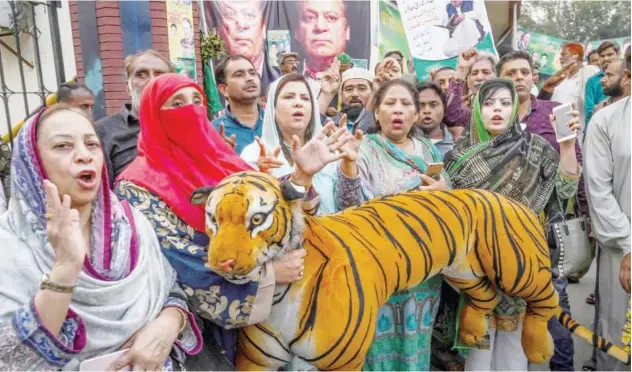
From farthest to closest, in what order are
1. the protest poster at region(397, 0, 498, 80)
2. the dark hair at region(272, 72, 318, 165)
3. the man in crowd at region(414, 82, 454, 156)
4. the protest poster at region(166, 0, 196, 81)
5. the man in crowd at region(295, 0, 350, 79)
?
the man in crowd at region(295, 0, 350, 79) < the protest poster at region(166, 0, 196, 81) < the protest poster at region(397, 0, 498, 80) < the man in crowd at region(414, 82, 454, 156) < the dark hair at region(272, 72, 318, 165)

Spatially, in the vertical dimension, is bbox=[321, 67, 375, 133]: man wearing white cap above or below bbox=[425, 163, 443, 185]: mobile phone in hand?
above

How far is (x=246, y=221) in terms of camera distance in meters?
1.51

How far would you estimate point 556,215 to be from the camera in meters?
2.64

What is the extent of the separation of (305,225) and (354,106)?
227cm

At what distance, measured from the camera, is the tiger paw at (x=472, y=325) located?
2355 millimetres

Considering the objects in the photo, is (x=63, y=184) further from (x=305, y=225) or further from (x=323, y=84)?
(x=323, y=84)

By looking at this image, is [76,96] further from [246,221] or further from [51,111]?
[246,221]

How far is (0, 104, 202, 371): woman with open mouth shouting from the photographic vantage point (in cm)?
125

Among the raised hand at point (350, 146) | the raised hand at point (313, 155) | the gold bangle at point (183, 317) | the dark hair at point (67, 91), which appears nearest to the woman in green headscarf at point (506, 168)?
the raised hand at point (350, 146)

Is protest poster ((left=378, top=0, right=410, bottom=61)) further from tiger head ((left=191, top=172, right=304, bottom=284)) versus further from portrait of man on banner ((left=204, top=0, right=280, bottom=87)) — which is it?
tiger head ((left=191, top=172, right=304, bottom=284))

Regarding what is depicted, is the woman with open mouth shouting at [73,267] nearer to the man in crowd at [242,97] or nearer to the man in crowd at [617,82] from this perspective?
the man in crowd at [242,97]

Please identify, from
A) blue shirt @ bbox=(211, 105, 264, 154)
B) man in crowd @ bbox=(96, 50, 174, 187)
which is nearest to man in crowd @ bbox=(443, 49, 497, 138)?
blue shirt @ bbox=(211, 105, 264, 154)

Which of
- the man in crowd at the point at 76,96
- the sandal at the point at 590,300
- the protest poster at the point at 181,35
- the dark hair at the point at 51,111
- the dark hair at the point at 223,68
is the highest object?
the protest poster at the point at 181,35

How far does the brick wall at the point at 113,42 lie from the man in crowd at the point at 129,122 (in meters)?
2.18
